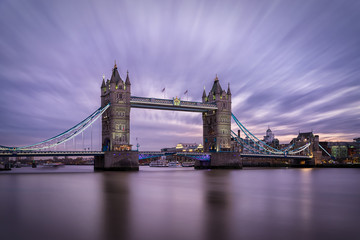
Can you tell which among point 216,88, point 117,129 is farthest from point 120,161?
point 216,88

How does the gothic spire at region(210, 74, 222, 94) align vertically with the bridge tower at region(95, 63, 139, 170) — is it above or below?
above

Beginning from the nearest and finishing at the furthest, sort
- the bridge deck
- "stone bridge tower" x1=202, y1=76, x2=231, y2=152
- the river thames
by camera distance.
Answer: the river thames
the bridge deck
"stone bridge tower" x1=202, y1=76, x2=231, y2=152

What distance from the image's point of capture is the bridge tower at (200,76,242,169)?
64562 millimetres

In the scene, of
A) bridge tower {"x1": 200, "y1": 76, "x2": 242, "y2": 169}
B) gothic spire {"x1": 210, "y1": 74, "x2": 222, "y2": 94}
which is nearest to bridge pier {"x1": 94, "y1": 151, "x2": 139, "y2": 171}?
bridge tower {"x1": 200, "y1": 76, "x2": 242, "y2": 169}

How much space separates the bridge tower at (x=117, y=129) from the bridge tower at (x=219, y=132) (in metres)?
19.3

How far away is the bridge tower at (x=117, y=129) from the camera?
50.8 m

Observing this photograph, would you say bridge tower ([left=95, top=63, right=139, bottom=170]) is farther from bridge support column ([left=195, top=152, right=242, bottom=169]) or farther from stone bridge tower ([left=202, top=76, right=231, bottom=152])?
stone bridge tower ([left=202, top=76, right=231, bottom=152])

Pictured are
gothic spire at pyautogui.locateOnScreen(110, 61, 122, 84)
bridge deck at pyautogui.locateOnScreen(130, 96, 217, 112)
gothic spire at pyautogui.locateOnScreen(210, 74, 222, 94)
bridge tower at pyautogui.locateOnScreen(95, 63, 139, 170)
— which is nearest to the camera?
bridge tower at pyautogui.locateOnScreen(95, 63, 139, 170)

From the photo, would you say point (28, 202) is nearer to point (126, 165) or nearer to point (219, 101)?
point (126, 165)

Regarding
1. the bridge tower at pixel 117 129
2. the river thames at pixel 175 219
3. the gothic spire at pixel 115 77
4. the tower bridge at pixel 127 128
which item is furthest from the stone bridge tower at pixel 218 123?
the river thames at pixel 175 219

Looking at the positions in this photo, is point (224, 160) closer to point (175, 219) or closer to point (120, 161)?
point (120, 161)

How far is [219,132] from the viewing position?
65875mm

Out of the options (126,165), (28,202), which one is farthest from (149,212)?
(126,165)

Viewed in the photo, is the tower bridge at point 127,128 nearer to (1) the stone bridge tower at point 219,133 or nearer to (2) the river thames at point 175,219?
(1) the stone bridge tower at point 219,133
